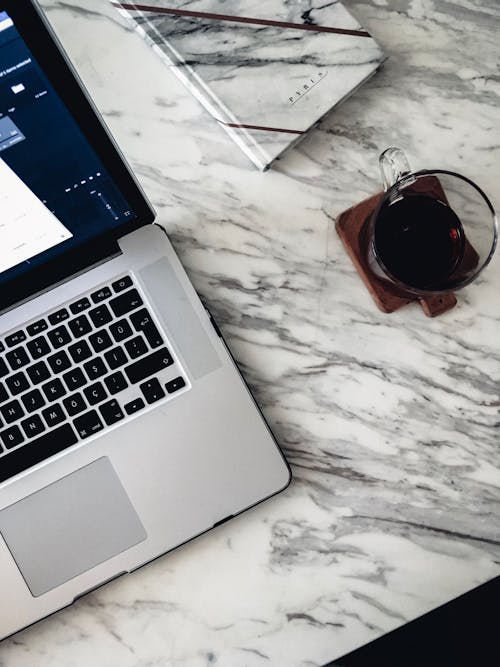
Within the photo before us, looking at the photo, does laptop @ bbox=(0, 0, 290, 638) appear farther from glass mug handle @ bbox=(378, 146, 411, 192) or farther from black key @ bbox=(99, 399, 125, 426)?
glass mug handle @ bbox=(378, 146, 411, 192)

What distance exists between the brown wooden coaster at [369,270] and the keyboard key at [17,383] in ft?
1.06

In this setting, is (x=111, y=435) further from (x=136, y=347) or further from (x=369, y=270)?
(x=369, y=270)

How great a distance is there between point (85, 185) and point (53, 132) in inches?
2.1

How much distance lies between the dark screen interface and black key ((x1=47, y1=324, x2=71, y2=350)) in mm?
67

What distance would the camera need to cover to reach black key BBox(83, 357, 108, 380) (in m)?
0.61

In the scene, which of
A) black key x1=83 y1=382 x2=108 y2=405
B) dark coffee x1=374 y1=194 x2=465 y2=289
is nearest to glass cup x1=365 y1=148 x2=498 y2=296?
dark coffee x1=374 y1=194 x2=465 y2=289

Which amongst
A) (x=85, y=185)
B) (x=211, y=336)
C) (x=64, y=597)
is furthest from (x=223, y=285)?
(x=64, y=597)

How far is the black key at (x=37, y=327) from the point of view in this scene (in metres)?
0.62

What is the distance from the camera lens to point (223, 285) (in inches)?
25.7

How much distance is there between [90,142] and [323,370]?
0.29 m

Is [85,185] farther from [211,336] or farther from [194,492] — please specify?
[194,492]

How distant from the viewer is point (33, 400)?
0.61m

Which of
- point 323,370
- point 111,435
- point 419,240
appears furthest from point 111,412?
point 419,240

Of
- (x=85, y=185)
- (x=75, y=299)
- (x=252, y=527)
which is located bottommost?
(x=252, y=527)
